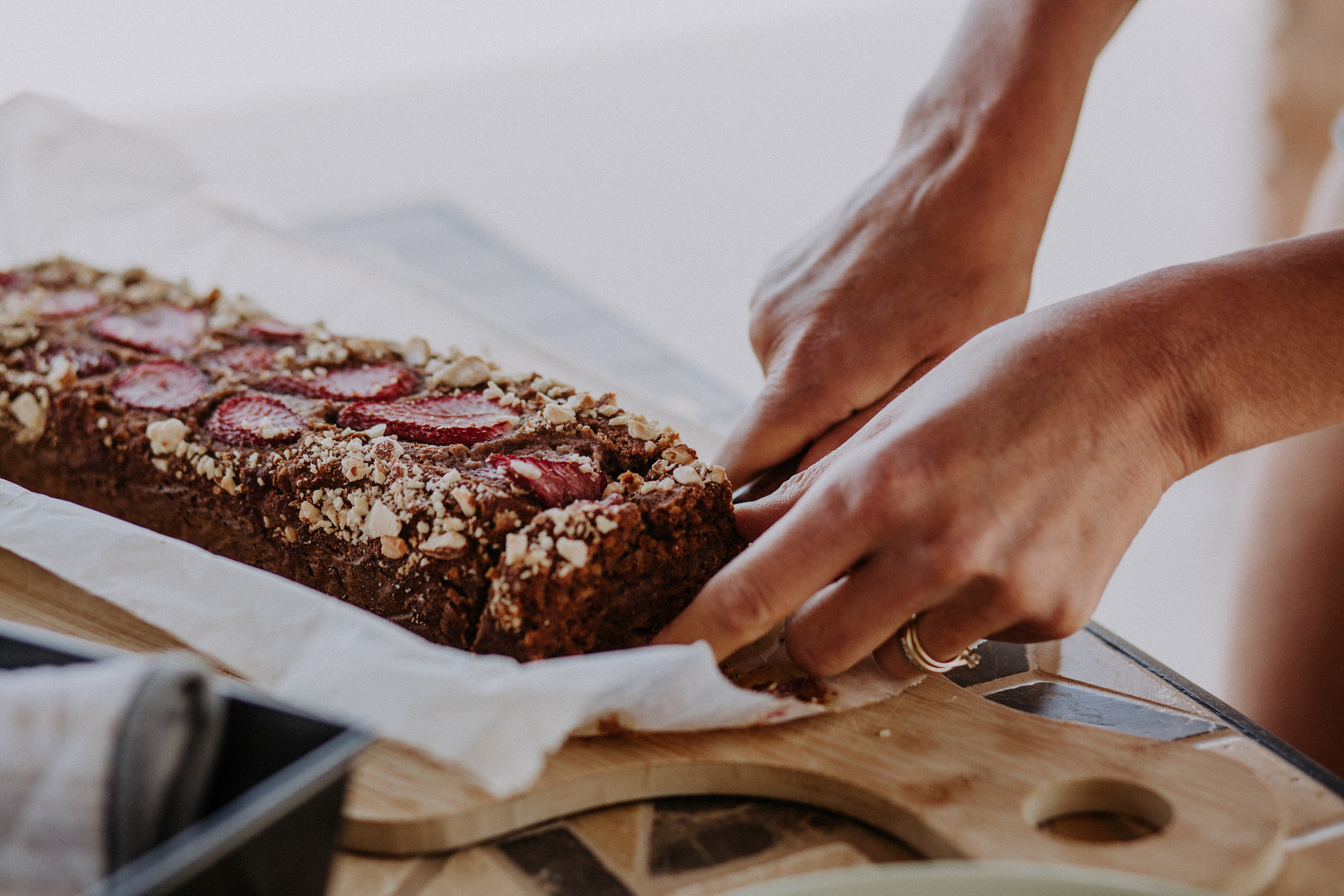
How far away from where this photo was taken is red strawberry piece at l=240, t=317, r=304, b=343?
5.55ft

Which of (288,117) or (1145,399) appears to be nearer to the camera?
(1145,399)

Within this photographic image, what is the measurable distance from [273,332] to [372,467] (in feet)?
1.68

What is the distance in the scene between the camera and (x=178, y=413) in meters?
1.52

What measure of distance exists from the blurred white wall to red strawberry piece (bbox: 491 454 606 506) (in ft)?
6.56

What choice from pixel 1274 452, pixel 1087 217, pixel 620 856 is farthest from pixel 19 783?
pixel 1087 217

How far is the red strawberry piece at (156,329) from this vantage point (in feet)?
5.55

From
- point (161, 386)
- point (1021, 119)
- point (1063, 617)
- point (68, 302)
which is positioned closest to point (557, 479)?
point (1063, 617)

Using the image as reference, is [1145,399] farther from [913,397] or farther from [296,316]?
[296,316]

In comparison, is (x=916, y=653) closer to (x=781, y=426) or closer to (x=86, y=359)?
(x=781, y=426)

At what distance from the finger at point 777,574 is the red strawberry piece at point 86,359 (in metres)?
1.05

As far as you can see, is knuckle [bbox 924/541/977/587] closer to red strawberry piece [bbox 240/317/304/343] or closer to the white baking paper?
the white baking paper

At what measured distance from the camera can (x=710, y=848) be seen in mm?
1025

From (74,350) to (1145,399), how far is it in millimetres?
1501

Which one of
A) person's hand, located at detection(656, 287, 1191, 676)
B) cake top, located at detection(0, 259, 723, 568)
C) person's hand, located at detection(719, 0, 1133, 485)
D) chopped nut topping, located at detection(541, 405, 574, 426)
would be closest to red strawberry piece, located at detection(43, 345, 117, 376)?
cake top, located at detection(0, 259, 723, 568)
